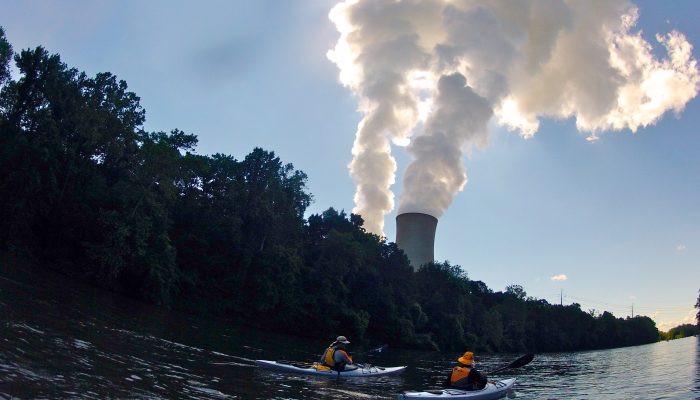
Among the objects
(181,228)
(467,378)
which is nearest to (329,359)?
(467,378)

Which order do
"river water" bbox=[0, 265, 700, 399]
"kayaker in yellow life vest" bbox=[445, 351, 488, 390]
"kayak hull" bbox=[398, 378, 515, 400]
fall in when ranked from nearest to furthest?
"river water" bbox=[0, 265, 700, 399], "kayak hull" bbox=[398, 378, 515, 400], "kayaker in yellow life vest" bbox=[445, 351, 488, 390]

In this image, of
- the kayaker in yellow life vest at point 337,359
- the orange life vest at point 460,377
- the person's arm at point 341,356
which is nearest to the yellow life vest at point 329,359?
the kayaker in yellow life vest at point 337,359

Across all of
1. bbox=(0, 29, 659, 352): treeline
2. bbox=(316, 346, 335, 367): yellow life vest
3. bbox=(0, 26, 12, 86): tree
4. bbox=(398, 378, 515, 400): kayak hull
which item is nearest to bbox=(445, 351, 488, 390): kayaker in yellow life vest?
bbox=(398, 378, 515, 400): kayak hull

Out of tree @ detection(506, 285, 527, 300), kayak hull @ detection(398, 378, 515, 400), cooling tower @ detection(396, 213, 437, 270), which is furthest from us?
tree @ detection(506, 285, 527, 300)

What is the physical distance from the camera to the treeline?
133 ft

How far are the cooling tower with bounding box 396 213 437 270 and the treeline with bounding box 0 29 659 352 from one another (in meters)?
2.27

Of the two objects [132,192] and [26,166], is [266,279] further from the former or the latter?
[26,166]

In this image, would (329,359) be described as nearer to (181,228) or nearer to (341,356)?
(341,356)

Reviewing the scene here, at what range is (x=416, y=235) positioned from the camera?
64375mm

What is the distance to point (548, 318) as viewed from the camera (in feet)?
377

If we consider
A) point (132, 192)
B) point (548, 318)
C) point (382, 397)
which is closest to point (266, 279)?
point (132, 192)

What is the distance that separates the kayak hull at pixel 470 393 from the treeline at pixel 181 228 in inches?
1216

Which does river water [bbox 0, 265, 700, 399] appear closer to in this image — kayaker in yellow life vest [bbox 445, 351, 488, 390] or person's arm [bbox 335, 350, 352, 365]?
person's arm [bbox 335, 350, 352, 365]

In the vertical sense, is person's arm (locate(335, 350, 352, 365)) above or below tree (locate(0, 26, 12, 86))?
below
